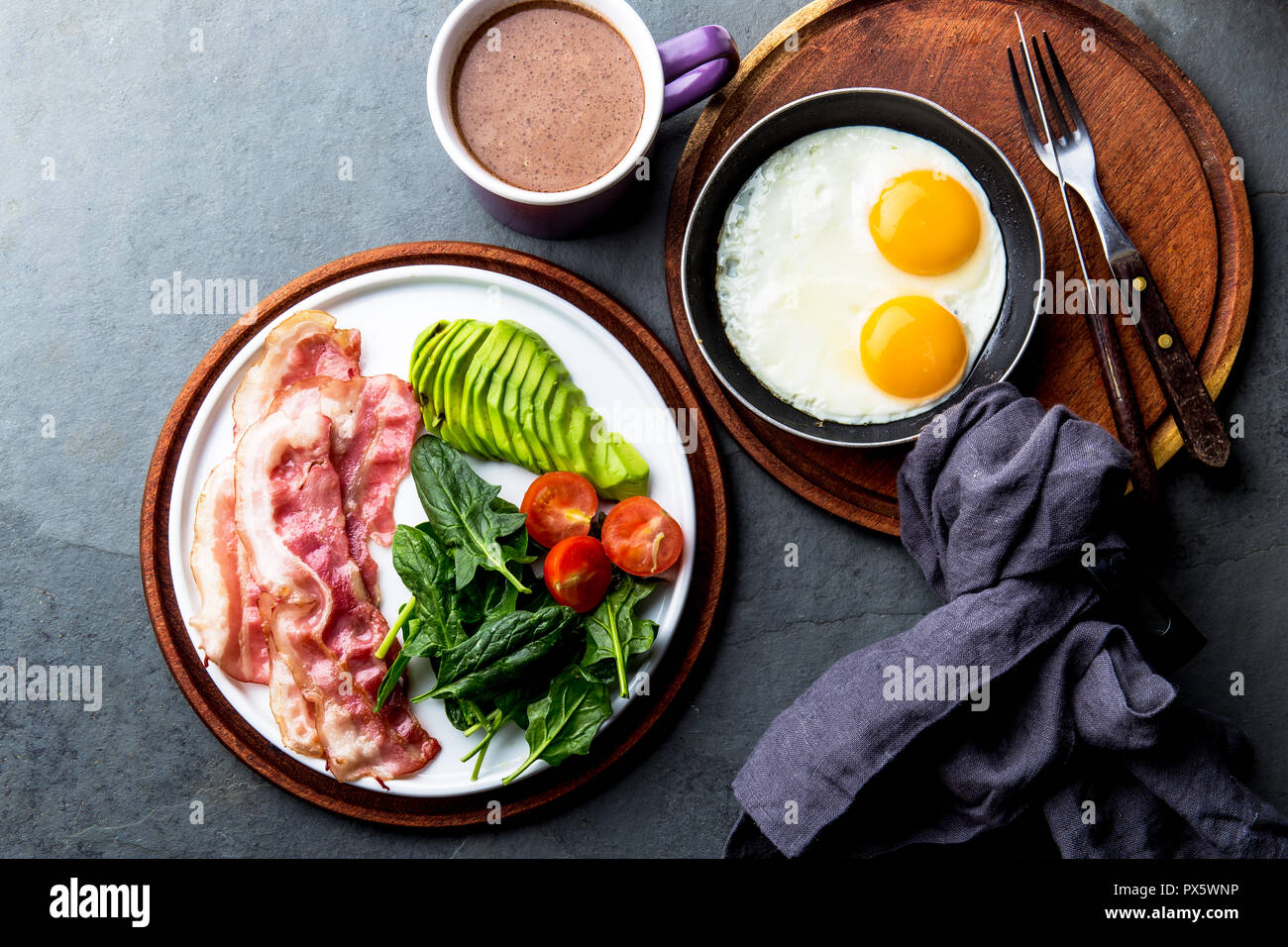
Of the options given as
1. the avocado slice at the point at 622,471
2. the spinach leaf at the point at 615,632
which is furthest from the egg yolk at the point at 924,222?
the spinach leaf at the point at 615,632

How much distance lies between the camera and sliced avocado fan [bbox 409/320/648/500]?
1946 millimetres

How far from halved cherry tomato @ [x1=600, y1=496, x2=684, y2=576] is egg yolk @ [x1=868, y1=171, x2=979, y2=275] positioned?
29.7 inches

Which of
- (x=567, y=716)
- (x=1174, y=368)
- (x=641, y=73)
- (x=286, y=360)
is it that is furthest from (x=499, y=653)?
(x=1174, y=368)

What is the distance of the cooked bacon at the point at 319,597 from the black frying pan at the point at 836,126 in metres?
0.90

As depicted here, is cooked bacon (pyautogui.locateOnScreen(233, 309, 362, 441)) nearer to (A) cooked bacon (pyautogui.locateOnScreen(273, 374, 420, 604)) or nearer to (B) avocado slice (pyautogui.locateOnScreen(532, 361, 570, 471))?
(A) cooked bacon (pyautogui.locateOnScreen(273, 374, 420, 604))

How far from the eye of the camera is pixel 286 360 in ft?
6.70

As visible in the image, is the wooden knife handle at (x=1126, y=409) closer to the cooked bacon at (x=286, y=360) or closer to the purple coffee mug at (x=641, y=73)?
the purple coffee mug at (x=641, y=73)

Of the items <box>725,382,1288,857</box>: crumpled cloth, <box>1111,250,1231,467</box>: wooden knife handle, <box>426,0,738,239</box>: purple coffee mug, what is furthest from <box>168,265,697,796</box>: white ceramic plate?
<box>1111,250,1231,467</box>: wooden knife handle

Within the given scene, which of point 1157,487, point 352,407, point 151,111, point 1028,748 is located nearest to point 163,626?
point 352,407

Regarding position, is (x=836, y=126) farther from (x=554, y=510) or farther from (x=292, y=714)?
(x=292, y=714)

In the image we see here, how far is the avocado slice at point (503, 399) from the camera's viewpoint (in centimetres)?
194

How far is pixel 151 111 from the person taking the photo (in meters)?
2.21
